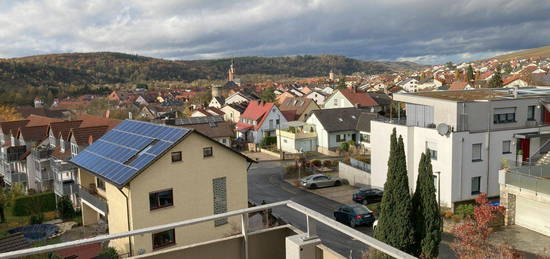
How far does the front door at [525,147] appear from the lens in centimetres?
2906

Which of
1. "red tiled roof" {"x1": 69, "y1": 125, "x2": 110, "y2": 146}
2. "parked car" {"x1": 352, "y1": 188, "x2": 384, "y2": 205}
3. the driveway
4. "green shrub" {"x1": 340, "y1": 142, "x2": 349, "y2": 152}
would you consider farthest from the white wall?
"red tiled roof" {"x1": 69, "y1": 125, "x2": 110, "y2": 146}

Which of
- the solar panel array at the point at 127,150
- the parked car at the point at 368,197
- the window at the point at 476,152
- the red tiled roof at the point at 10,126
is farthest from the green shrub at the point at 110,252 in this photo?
the red tiled roof at the point at 10,126

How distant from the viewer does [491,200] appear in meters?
29.0

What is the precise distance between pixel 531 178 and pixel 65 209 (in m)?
31.6

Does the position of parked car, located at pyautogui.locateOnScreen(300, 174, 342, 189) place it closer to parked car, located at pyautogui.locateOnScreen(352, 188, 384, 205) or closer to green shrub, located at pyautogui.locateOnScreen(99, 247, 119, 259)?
parked car, located at pyautogui.locateOnScreen(352, 188, 384, 205)

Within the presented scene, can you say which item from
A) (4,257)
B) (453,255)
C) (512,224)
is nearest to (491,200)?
(512,224)

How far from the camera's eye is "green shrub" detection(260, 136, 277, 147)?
6078 cm

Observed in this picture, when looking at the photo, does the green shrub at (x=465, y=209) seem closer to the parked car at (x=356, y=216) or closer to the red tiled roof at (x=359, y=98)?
the parked car at (x=356, y=216)

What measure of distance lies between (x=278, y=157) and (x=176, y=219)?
3275cm

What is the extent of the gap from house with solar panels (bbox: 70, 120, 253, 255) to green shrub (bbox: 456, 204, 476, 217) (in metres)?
13.3

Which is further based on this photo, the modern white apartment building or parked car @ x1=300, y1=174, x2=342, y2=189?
parked car @ x1=300, y1=174, x2=342, y2=189

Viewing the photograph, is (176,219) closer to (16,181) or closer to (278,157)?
(16,181)

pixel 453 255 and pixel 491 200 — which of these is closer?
pixel 453 255

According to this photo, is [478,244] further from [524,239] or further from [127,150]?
[127,150]
